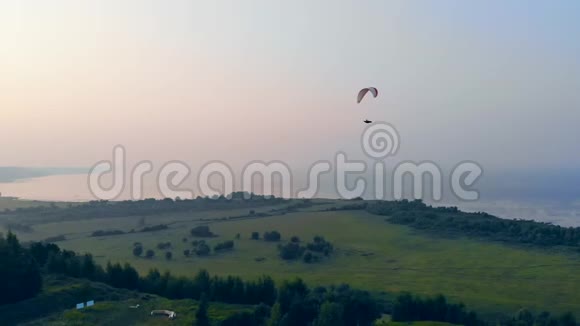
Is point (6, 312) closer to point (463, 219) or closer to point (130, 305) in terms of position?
point (130, 305)

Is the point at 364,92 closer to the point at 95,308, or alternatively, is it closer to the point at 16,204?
the point at 95,308

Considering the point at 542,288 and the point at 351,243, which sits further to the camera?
the point at 351,243

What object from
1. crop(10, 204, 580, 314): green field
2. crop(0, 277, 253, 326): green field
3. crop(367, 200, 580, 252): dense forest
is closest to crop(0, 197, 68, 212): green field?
crop(10, 204, 580, 314): green field

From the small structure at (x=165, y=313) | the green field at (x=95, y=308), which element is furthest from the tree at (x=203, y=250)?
the small structure at (x=165, y=313)

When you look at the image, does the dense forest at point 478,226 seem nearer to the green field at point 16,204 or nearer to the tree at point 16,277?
the tree at point 16,277

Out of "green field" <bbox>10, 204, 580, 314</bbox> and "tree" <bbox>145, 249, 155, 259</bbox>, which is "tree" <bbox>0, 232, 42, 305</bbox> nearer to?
"green field" <bbox>10, 204, 580, 314</bbox>

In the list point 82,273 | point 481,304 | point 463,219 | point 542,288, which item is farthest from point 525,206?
point 82,273

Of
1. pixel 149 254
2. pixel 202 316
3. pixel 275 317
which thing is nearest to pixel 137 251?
pixel 149 254

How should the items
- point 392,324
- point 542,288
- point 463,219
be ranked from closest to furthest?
point 392,324 < point 542,288 < point 463,219
